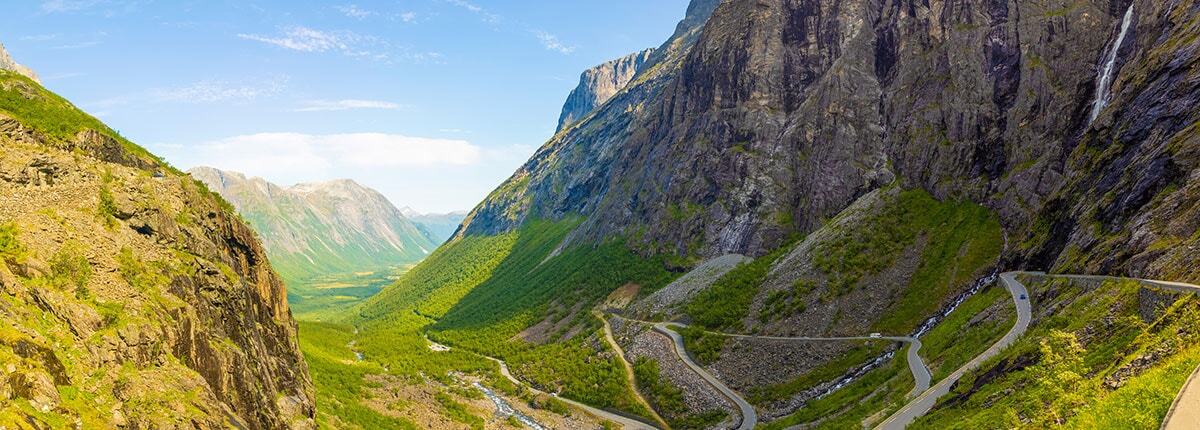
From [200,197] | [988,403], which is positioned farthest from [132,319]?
[988,403]

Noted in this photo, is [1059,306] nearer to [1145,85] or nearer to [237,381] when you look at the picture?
[1145,85]

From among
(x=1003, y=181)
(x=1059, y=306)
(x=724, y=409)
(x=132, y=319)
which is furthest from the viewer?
(x=1003, y=181)

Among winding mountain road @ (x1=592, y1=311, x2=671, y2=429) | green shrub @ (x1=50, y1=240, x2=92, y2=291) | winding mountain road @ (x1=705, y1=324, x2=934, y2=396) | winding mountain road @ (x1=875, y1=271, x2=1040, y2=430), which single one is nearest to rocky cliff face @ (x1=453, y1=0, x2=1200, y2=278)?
winding mountain road @ (x1=875, y1=271, x2=1040, y2=430)

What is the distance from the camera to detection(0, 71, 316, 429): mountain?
26.9 meters

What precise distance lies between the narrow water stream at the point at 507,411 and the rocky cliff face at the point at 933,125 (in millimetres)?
64174

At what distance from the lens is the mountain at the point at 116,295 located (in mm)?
26859

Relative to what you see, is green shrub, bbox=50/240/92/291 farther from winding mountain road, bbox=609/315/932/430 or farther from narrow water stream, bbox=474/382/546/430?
narrow water stream, bbox=474/382/546/430

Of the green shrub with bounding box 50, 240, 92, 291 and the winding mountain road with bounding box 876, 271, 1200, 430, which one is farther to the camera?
the green shrub with bounding box 50, 240, 92, 291

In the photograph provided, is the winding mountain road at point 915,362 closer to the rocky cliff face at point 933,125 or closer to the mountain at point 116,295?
the rocky cliff face at point 933,125

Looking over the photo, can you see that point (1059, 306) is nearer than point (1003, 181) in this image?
Yes

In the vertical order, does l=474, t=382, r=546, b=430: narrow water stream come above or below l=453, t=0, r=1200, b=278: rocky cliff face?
below

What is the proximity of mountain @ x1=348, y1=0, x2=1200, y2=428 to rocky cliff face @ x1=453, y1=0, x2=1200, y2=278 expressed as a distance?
424mm

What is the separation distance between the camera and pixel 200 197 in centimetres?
4991

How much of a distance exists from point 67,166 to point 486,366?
100 metres
